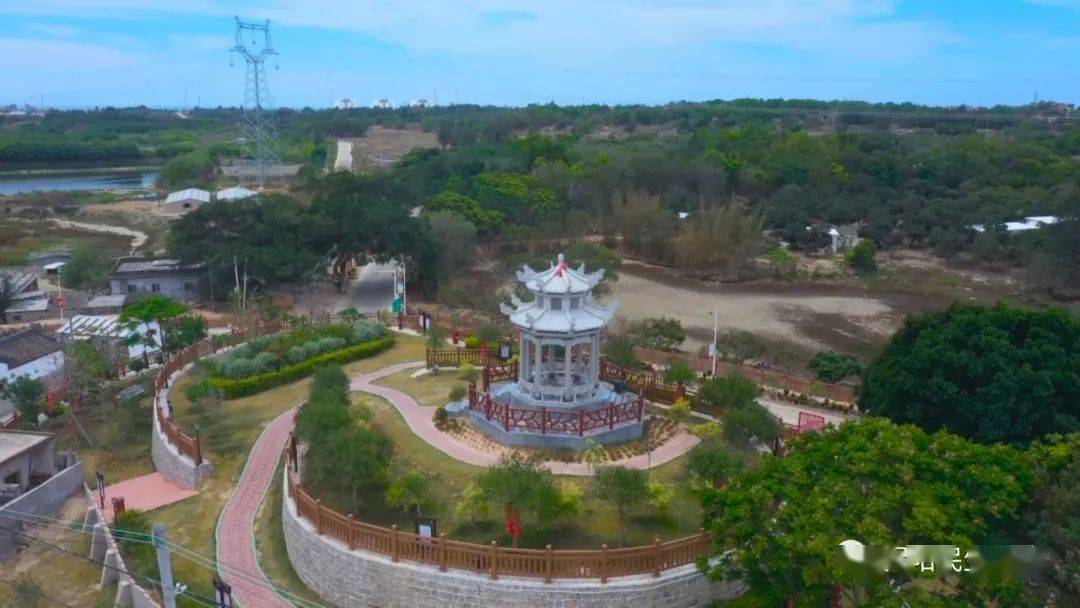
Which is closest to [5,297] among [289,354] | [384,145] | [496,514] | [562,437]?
[289,354]

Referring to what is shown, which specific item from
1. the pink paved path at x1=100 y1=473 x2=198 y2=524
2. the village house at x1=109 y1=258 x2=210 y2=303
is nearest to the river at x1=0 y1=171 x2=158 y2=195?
the village house at x1=109 y1=258 x2=210 y2=303

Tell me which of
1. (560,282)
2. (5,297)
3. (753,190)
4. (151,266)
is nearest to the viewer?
(560,282)

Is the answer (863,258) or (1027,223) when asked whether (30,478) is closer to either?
(863,258)

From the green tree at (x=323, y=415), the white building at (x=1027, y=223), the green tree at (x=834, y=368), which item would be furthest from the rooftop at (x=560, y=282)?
the white building at (x=1027, y=223)

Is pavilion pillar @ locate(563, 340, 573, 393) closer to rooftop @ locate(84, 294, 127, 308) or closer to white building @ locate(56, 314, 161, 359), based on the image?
white building @ locate(56, 314, 161, 359)

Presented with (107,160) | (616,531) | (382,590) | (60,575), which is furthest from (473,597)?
(107,160)

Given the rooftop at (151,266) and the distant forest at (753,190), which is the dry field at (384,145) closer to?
the distant forest at (753,190)
